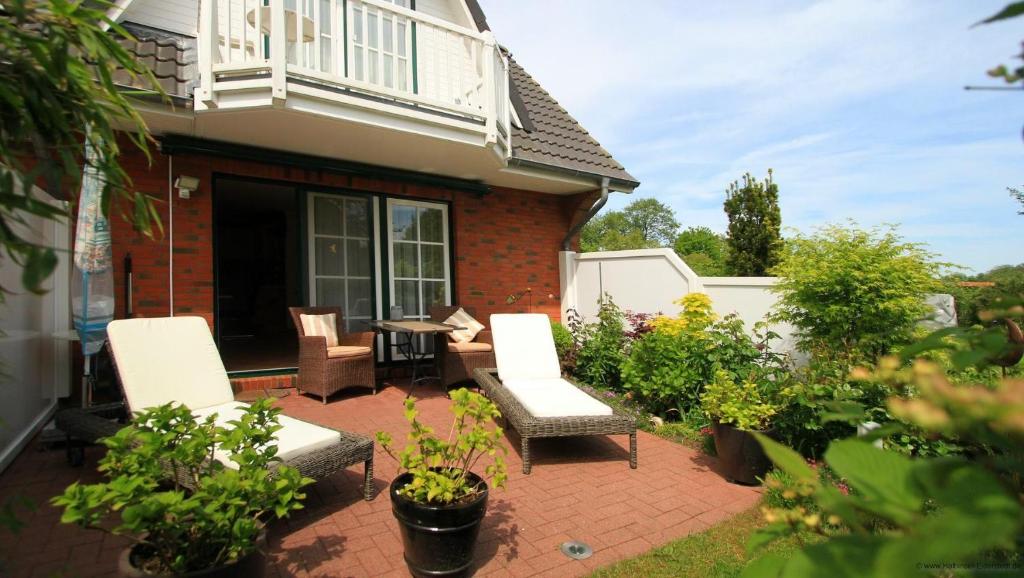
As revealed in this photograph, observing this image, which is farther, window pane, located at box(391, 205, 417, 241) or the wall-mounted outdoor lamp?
window pane, located at box(391, 205, 417, 241)

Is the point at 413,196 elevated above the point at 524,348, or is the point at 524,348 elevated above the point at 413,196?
the point at 413,196

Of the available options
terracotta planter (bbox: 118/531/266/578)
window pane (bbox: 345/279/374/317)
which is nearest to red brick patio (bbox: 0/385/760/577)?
terracotta planter (bbox: 118/531/266/578)

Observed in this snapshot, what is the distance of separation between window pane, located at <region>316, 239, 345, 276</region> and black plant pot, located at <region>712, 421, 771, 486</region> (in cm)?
516

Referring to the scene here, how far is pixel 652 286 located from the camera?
22.9 feet

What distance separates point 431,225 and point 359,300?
146 centimetres

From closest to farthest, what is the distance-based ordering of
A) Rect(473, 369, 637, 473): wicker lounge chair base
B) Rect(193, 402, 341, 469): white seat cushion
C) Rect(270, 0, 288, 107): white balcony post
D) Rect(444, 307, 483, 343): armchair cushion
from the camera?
1. Rect(193, 402, 341, 469): white seat cushion
2. Rect(473, 369, 637, 473): wicker lounge chair base
3. Rect(270, 0, 288, 107): white balcony post
4. Rect(444, 307, 483, 343): armchair cushion

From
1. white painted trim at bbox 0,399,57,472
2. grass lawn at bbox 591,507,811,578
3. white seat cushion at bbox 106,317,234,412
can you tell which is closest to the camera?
grass lawn at bbox 591,507,811,578

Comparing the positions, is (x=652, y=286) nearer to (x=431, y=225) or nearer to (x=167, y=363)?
(x=431, y=225)

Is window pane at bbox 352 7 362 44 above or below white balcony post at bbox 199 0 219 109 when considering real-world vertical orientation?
above

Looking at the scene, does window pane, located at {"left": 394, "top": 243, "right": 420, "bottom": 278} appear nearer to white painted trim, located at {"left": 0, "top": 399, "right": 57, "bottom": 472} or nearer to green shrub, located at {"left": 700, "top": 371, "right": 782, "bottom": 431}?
white painted trim, located at {"left": 0, "top": 399, "right": 57, "bottom": 472}

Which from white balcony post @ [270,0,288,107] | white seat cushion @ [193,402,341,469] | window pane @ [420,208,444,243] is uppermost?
white balcony post @ [270,0,288,107]

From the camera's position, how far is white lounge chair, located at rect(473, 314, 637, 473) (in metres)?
3.73

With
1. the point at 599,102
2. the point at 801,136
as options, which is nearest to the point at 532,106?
the point at 801,136

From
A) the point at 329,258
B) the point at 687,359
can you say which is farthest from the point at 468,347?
the point at 687,359
